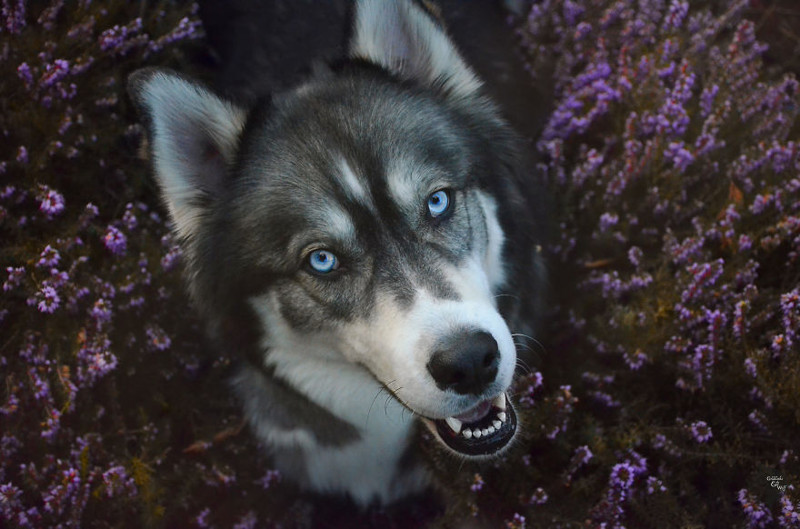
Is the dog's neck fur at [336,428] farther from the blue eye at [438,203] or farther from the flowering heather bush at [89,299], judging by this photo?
the blue eye at [438,203]

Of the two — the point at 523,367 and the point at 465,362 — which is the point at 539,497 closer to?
the point at 523,367

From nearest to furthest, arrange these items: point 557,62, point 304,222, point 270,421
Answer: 1. point 304,222
2. point 270,421
3. point 557,62

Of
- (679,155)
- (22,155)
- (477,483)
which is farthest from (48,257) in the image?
(679,155)

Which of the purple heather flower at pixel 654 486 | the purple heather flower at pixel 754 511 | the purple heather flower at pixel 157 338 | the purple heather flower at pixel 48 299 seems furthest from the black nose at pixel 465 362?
the purple heather flower at pixel 48 299

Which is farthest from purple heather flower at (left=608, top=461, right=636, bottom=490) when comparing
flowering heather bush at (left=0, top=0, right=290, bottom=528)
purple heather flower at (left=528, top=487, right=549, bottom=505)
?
flowering heather bush at (left=0, top=0, right=290, bottom=528)

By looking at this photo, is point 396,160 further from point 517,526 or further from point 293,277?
point 517,526

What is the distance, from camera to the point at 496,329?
2.11 metres

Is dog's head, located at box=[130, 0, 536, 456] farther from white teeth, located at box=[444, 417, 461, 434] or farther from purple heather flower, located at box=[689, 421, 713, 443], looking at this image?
purple heather flower, located at box=[689, 421, 713, 443]

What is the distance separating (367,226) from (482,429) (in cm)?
80

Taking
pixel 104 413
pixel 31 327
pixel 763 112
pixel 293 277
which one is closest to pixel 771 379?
pixel 763 112

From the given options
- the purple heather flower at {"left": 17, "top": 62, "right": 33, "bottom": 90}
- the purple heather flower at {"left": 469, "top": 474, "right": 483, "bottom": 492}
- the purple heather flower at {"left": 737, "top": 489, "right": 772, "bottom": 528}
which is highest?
the purple heather flower at {"left": 17, "top": 62, "right": 33, "bottom": 90}

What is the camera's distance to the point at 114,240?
2.90 meters

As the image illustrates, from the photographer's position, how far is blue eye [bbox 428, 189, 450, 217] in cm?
234

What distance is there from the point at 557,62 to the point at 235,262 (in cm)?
235
